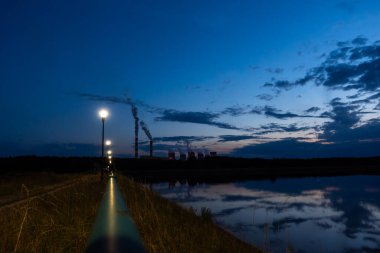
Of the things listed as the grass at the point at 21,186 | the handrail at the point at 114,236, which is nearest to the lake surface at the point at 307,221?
the grass at the point at 21,186

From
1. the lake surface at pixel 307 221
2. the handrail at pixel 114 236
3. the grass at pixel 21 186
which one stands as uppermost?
the handrail at pixel 114 236

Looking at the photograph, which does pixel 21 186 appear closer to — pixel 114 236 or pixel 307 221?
pixel 114 236

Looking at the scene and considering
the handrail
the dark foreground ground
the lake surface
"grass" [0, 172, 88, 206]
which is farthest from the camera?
the dark foreground ground

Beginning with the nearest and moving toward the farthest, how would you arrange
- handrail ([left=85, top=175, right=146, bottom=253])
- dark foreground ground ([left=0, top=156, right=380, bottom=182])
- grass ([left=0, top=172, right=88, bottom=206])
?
handrail ([left=85, top=175, right=146, bottom=253])
grass ([left=0, top=172, right=88, bottom=206])
dark foreground ground ([left=0, top=156, right=380, bottom=182])

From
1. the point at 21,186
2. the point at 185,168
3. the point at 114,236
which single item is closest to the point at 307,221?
the point at 21,186

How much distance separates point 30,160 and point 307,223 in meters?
91.4

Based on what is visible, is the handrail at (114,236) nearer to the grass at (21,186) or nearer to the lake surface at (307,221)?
the grass at (21,186)

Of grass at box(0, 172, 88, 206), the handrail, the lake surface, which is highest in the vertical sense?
the handrail

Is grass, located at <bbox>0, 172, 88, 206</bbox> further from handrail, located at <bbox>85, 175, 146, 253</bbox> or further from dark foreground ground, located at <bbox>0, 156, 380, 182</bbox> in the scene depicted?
dark foreground ground, located at <bbox>0, 156, 380, 182</bbox>

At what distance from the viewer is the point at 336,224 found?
77.0 feet

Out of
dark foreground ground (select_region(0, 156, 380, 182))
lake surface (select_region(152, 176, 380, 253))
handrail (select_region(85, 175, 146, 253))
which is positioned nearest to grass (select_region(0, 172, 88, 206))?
lake surface (select_region(152, 176, 380, 253))

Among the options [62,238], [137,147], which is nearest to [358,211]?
[62,238]

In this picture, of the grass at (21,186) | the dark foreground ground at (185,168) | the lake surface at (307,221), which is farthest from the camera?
the dark foreground ground at (185,168)

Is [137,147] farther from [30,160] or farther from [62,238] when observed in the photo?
[62,238]
